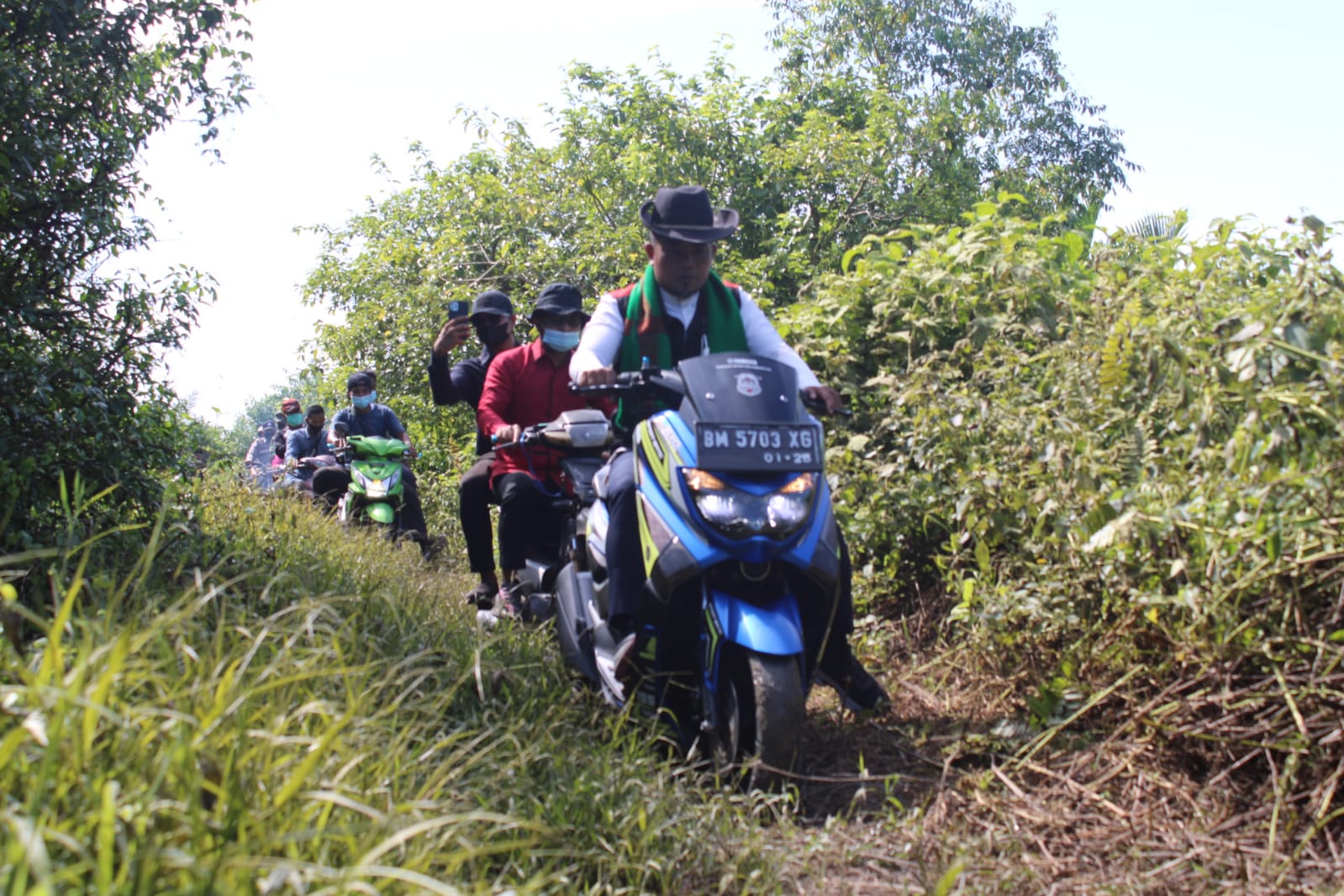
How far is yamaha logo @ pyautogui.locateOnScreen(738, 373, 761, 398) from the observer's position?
12.3 feet

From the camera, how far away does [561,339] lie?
5.85 m

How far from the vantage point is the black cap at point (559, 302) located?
5.89 metres

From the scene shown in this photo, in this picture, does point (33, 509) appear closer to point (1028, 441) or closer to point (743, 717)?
point (743, 717)

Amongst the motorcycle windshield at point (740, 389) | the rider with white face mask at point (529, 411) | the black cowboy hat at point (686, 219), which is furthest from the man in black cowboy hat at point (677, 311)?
the rider with white face mask at point (529, 411)

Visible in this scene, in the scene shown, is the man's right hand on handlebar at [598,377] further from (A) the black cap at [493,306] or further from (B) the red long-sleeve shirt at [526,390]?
(A) the black cap at [493,306]

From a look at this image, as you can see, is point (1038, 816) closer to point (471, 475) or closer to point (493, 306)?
point (471, 475)

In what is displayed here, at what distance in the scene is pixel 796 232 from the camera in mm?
12867

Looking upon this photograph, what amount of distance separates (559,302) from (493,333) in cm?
133

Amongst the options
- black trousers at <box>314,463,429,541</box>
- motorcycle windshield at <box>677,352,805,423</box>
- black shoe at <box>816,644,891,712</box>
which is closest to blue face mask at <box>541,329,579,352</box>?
motorcycle windshield at <box>677,352,805,423</box>

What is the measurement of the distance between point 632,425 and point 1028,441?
142 cm

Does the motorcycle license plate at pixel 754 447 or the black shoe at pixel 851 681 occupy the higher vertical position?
the motorcycle license plate at pixel 754 447

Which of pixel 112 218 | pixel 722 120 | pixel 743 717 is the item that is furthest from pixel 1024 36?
pixel 743 717

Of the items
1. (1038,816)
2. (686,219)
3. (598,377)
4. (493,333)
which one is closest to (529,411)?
(493,333)

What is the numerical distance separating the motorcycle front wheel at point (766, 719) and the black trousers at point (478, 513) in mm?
2479
